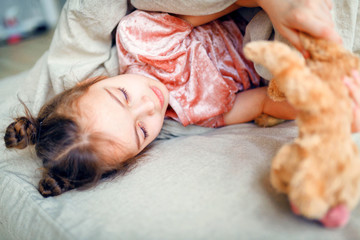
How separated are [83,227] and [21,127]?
14.7 inches

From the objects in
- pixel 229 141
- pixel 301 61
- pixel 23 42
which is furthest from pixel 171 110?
pixel 23 42

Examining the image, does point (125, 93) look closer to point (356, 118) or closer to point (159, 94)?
point (159, 94)

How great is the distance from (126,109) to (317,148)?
0.51 meters

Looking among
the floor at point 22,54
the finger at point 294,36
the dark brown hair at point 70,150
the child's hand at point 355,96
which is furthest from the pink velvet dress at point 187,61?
the floor at point 22,54

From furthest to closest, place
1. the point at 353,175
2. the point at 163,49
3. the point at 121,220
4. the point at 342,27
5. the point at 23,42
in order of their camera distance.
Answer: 1. the point at 23,42
2. the point at 163,49
3. the point at 342,27
4. the point at 121,220
5. the point at 353,175

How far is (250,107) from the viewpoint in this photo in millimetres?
932

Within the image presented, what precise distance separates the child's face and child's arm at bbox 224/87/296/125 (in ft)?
0.79

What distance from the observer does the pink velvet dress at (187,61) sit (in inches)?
34.7

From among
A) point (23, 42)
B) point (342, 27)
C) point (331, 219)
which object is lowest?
point (23, 42)

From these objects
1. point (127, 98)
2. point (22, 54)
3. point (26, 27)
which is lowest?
point (22, 54)

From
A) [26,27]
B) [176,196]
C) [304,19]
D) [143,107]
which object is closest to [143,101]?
[143,107]

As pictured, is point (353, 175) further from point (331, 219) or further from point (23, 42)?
point (23, 42)

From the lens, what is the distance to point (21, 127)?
2.47 feet

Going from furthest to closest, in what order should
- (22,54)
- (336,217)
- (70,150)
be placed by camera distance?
(22,54) → (70,150) → (336,217)
